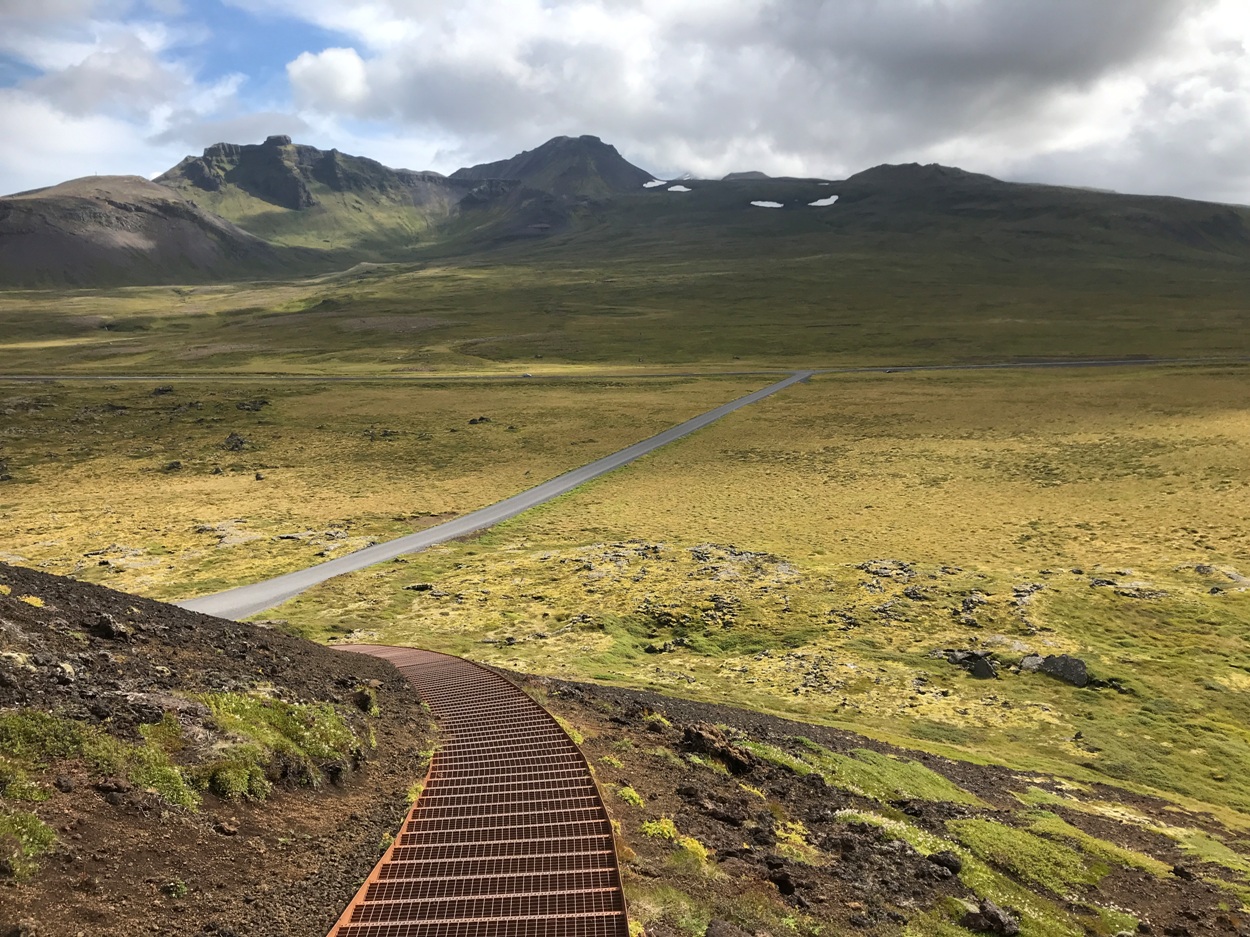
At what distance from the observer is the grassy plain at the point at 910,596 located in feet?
77.9

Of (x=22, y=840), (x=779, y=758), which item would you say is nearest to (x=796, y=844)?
(x=779, y=758)

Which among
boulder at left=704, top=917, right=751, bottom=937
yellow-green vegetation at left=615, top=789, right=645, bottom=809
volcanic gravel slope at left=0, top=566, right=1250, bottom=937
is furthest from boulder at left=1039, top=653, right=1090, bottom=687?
boulder at left=704, top=917, right=751, bottom=937

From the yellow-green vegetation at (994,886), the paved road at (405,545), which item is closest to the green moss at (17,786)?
the yellow-green vegetation at (994,886)

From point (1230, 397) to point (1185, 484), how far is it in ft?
147

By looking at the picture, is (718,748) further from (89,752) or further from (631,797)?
(89,752)

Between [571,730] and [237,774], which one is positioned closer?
[237,774]

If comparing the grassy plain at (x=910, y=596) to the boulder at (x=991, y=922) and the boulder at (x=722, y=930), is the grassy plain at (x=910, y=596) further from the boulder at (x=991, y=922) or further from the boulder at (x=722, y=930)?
the boulder at (x=722, y=930)

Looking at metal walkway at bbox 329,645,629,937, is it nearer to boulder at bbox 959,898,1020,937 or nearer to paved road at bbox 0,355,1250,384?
boulder at bbox 959,898,1020,937

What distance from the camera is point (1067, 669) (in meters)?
26.4

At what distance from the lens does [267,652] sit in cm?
1772

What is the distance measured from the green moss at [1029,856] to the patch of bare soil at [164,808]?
10934 mm

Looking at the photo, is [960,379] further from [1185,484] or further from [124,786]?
[124,786]

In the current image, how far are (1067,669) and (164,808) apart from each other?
2802cm

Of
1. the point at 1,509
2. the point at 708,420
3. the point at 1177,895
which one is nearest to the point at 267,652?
the point at 1177,895
